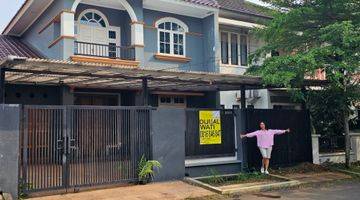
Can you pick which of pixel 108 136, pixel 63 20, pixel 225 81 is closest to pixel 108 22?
pixel 63 20

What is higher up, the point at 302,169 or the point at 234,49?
the point at 234,49

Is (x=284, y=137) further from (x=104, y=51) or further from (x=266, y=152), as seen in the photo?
(x=104, y=51)

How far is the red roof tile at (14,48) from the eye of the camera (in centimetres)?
1577

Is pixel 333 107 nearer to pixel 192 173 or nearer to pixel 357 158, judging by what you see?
pixel 357 158

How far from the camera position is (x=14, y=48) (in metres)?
16.8

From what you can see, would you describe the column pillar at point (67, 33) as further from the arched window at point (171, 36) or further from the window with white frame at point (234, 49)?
the window with white frame at point (234, 49)

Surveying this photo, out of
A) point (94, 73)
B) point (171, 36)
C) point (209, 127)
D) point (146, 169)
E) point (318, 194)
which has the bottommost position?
point (318, 194)

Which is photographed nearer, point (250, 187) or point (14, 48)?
point (250, 187)

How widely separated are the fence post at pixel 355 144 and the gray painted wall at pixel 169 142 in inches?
319

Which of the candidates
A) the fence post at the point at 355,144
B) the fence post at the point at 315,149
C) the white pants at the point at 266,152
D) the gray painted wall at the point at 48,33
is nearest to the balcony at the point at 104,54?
the gray painted wall at the point at 48,33

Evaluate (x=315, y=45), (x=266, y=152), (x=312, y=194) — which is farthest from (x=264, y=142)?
(x=315, y=45)

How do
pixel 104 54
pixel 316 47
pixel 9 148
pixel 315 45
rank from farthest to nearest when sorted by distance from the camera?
pixel 104 54, pixel 315 45, pixel 316 47, pixel 9 148

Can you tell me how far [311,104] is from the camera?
47.8 feet

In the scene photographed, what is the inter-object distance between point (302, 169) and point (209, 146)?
354cm
